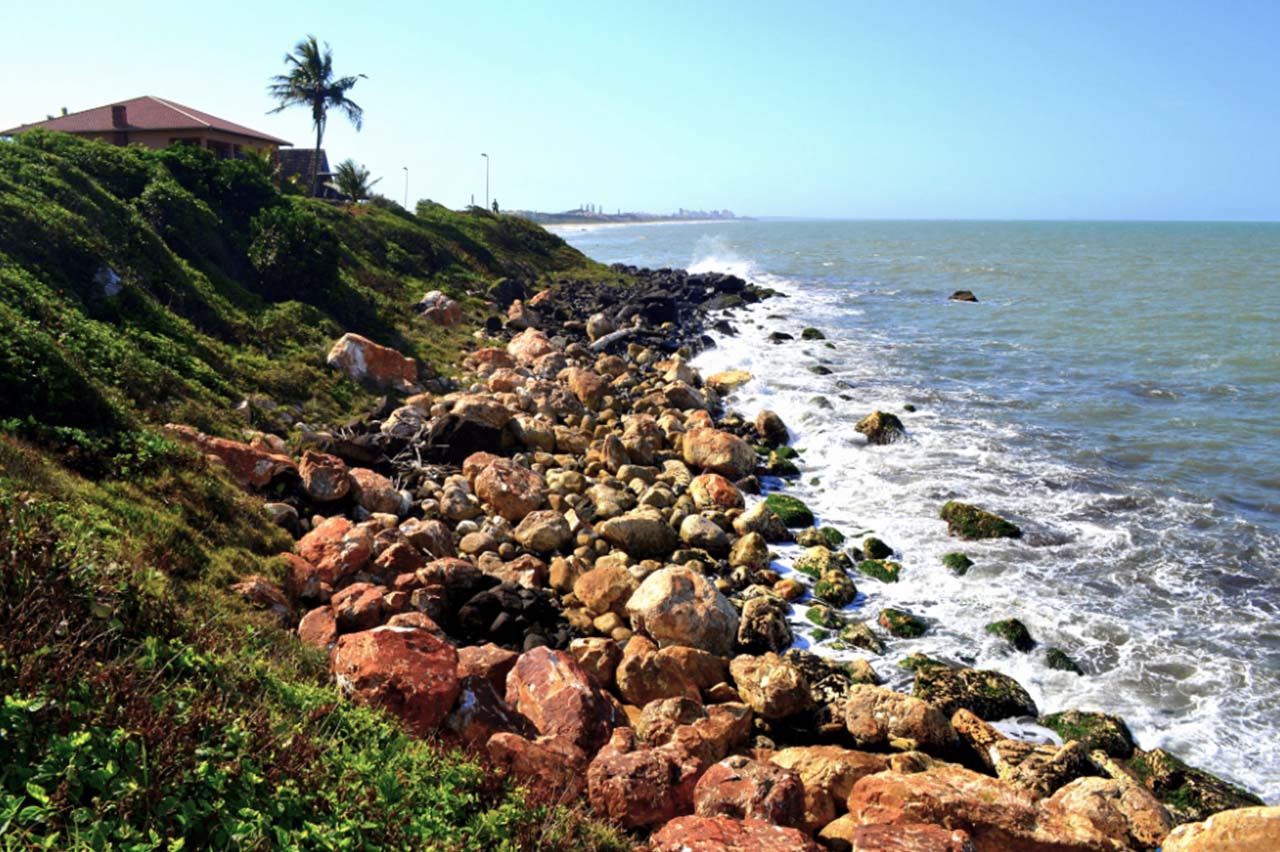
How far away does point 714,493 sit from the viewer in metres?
15.7

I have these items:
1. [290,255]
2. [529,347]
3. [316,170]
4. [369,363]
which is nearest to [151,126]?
[316,170]

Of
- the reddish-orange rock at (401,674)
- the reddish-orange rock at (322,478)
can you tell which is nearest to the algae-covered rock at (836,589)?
the reddish-orange rock at (401,674)

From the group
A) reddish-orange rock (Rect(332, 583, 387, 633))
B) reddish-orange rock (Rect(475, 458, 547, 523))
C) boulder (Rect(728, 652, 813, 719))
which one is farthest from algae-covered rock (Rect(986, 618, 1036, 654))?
reddish-orange rock (Rect(332, 583, 387, 633))

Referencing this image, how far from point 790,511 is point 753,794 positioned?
28.9 feet

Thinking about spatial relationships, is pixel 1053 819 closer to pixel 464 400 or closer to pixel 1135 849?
pixel 1135 849

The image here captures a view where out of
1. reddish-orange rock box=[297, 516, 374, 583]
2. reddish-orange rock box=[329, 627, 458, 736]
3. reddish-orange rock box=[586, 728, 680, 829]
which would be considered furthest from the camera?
reddish-orange rock box=[297, 516, 374, 583]

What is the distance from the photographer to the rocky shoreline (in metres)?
7.01

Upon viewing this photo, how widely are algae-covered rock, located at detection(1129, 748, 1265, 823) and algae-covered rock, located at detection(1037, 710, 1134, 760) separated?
0.21 m

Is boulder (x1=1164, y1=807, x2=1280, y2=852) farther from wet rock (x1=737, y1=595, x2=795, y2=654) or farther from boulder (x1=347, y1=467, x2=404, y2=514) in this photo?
boulder (x1=347, y1=467, x2=404, y2=514)

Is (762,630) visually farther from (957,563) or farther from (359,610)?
(359,610)

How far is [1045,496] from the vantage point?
16.6 meters

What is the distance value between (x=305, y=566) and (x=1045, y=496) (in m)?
14.0

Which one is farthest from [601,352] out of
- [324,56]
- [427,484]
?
[324,56]

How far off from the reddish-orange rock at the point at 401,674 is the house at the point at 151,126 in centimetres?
3487
